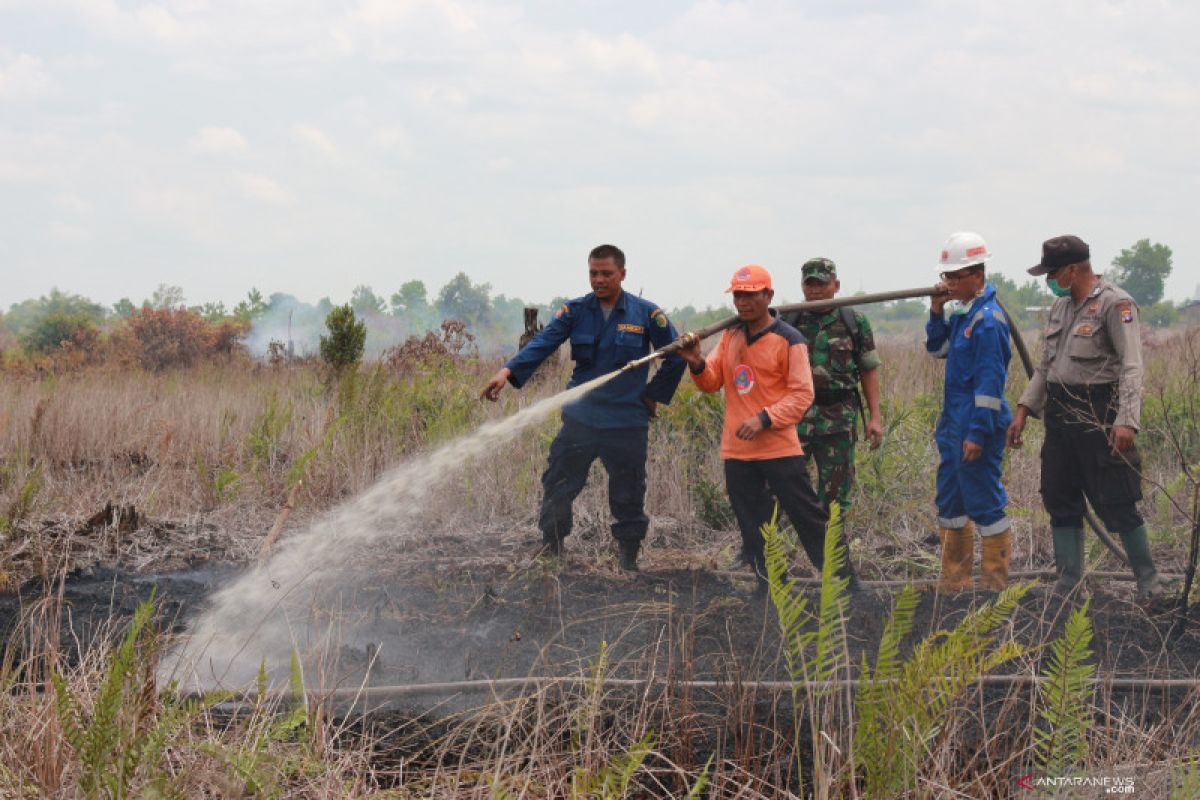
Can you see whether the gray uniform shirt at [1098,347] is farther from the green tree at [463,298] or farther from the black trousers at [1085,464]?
the green tree at [463,298]

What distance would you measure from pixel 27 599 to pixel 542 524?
8.82 ft

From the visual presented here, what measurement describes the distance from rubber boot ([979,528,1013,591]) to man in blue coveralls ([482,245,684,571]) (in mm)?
1845

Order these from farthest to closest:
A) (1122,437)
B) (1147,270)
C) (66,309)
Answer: (1147,270), (66,309), (1122,437)

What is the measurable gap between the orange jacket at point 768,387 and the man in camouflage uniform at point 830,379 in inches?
28.5

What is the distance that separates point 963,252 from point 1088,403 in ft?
3.23

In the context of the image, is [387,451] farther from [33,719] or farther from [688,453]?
[33,719]

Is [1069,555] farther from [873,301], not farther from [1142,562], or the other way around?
[873,301]

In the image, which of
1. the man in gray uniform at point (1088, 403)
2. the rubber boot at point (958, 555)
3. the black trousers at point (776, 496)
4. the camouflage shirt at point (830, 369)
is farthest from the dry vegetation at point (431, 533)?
the camouflage shirt at point (830, 369)

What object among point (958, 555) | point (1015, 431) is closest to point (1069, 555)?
point (958, 555)

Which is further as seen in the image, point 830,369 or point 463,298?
point 463,298

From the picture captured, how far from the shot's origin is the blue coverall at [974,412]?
5047 millimetres

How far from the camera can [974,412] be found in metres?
5.08

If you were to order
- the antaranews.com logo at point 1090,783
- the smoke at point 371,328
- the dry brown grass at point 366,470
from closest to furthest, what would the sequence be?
1. the antaranews.com logo at point 1090,783
2. the dry brown grass at point 366,470
3. the smoke at point 371,328

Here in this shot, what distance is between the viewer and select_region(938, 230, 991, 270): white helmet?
515 cm
